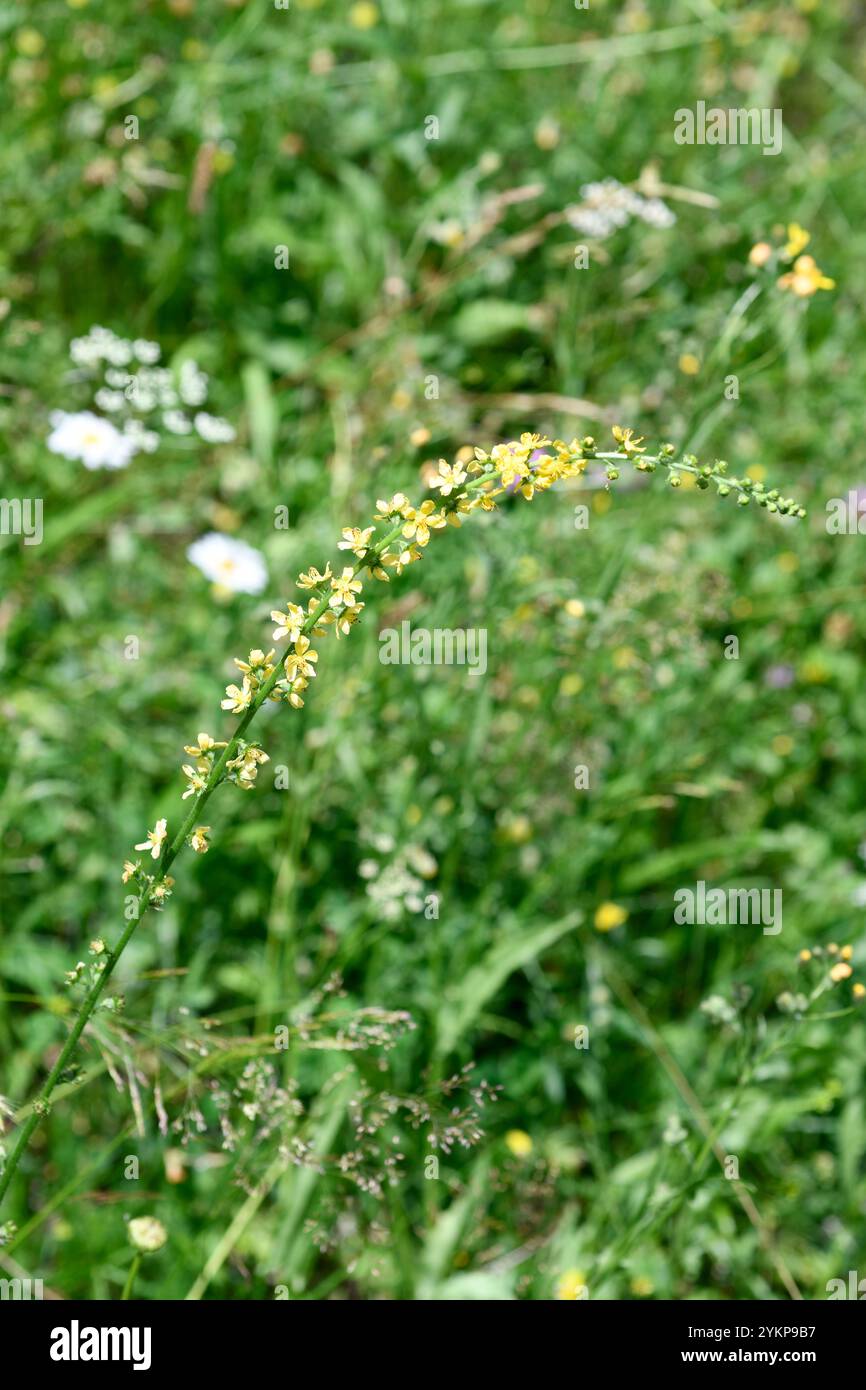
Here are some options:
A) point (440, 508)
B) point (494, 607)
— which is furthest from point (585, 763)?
point (440, 508)

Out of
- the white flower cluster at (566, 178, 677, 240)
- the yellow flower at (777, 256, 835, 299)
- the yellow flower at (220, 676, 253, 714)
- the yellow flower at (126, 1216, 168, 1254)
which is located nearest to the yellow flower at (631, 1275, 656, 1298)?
the yellow flower at (126, 1216, 168, 1254)

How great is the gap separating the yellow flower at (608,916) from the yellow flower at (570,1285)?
2.47 ft

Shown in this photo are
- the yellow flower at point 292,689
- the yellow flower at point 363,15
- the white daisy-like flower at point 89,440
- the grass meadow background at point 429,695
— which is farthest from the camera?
the yellow flower at point 363,15

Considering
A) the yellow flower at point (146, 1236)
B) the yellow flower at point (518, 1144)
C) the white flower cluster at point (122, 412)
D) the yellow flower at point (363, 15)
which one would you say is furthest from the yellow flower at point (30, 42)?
the yellow flower at point (146, 1236)

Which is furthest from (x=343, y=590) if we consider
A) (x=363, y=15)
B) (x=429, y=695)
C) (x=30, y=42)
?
(x=363, y=15)

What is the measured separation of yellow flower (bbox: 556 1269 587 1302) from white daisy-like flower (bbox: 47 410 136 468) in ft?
6.32

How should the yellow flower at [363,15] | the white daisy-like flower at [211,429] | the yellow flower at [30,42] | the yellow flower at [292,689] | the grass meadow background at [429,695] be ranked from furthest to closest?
the yellow flower at [363,15]
the yellow flower at [30,42]
the white daisy-like flower at [211,429]
the grass meadow background at [429,695]
the yellow flower at [292,689]

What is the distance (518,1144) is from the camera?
2.79m

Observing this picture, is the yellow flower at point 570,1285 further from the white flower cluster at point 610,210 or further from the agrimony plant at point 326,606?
the white flower cluster at point 610,210

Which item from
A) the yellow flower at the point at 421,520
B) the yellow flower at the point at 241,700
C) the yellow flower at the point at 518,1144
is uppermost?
the yellow flower at the point at 421,520

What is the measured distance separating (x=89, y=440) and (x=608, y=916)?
160cm

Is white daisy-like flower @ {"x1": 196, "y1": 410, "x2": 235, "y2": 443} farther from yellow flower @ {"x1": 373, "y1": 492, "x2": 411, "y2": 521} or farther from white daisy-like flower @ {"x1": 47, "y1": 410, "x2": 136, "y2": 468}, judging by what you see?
yellow flower @ {"x1": 373, "y1": 492, "x2": 411, "y2": 521}

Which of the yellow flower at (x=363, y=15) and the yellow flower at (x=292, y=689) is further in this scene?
the yellow flower at (x=363, y=15)

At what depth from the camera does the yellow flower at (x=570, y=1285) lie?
241 centimetres
